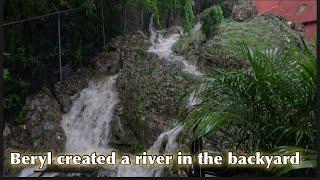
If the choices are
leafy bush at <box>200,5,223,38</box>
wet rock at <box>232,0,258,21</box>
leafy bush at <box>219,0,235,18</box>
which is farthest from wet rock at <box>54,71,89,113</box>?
wet rock at <box>232,0,258,21</box>

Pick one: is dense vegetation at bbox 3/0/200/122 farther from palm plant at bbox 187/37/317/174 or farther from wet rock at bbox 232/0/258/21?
palm plant at bbox 187/37/317/174

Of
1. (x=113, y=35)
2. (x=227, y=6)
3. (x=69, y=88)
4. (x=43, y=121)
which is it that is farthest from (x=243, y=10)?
(x=43, y=121)

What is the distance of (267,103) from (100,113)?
329 cm

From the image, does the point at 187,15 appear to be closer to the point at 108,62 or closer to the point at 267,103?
the point at 108,62

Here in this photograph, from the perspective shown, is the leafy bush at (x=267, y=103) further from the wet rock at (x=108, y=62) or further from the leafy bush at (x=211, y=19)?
the wet rock at (x=108, y=62)

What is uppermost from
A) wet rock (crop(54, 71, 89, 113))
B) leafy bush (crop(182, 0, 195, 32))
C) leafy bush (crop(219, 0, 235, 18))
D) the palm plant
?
leafy bush (crop(219, 0, 235, 18))

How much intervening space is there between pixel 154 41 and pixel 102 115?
130cm

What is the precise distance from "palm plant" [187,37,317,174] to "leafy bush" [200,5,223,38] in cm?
307

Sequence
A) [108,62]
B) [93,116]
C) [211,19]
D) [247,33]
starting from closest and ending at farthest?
[247,33], [93,116], [211,19], [108,62]

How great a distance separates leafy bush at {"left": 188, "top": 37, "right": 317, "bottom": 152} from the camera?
7.69 feet

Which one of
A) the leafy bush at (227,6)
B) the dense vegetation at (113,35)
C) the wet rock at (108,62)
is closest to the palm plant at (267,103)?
the dense vegetation at (113,35)

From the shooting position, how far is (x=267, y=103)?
244 centimetres

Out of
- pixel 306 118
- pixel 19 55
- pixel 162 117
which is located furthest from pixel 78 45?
pixel 306 118

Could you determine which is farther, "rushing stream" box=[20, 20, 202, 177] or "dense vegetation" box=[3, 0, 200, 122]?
"dense vegetation" box=[3, 0, 200, 122]
